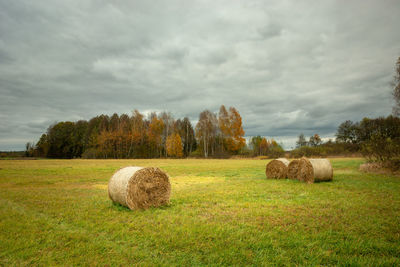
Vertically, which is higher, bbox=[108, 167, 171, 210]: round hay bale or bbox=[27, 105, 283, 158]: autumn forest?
bbox=[27, 105, 283, 158]: autumn forest

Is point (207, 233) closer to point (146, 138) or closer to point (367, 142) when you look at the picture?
point (367, 142)

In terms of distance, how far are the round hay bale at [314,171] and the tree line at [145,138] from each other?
4672 centimetres

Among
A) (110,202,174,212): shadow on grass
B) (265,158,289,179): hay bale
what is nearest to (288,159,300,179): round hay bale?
(265,158,289,179): hay bale

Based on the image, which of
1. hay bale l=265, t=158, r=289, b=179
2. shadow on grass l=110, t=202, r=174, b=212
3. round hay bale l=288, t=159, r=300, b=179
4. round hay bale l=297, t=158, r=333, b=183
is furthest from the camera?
hay bale l=265, t=158, r=289, b=179

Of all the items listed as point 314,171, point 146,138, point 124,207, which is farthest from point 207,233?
point 146,138

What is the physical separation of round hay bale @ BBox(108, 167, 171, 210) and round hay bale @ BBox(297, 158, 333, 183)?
347 inches

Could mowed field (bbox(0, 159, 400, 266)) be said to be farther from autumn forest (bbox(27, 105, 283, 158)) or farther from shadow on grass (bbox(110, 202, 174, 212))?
autumn forest (bbox(27, 105, 283, 158))

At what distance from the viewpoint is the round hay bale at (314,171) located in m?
12.8

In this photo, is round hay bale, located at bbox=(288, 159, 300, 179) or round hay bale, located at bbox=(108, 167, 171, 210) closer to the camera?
round hay bale, located at bbox=(108, 167, 171, 210)

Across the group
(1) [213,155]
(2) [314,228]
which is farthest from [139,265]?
(1) [213,155]

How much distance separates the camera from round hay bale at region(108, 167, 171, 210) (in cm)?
731

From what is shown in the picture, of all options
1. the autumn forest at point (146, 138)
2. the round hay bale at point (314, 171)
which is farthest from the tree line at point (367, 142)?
the autumn forest at point (146, 138)

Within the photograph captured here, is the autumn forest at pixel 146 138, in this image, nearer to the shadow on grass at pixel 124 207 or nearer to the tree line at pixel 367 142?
the tree line at pixel 367 142

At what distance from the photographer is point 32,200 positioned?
8594 millimetres
